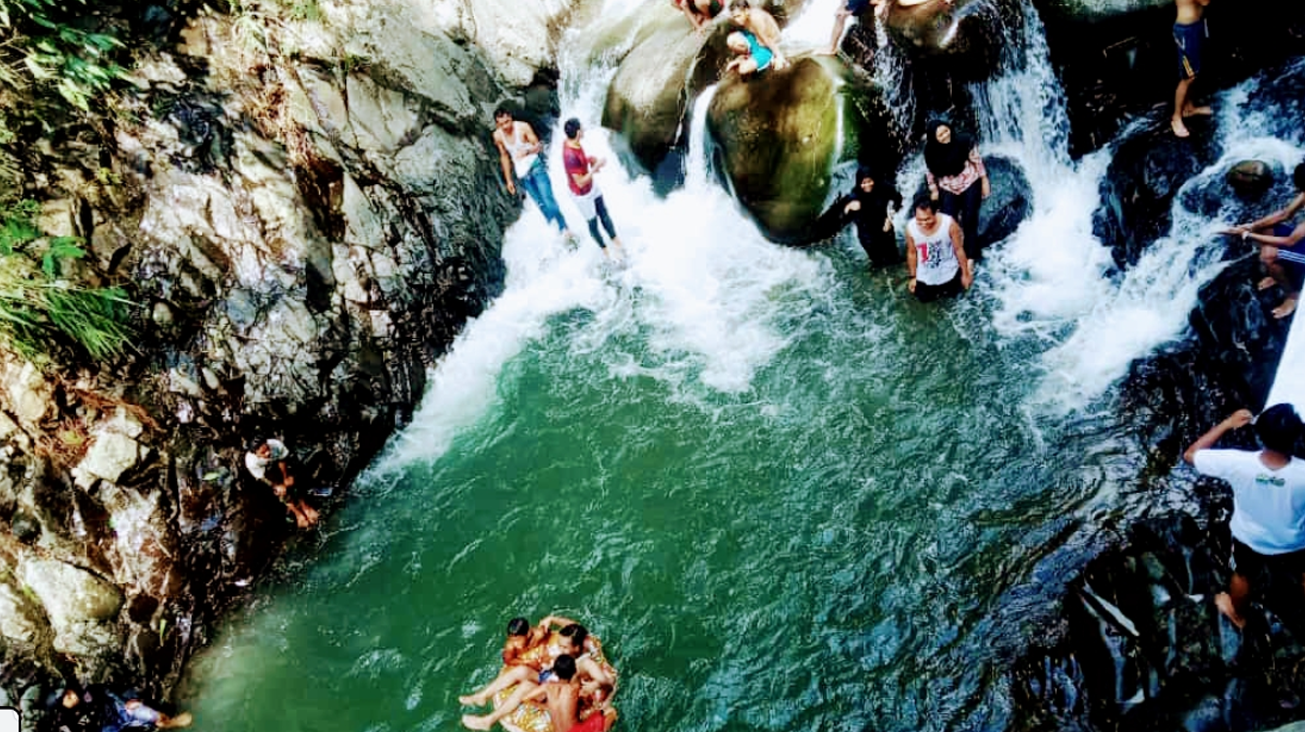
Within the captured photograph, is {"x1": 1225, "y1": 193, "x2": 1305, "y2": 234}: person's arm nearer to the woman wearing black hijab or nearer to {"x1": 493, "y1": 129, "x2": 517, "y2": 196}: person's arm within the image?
the woman wearing black hijab

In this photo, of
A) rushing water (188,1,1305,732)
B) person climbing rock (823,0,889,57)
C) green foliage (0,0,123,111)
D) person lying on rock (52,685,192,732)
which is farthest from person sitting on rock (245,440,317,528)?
person climbing rock (823,0,889,57)

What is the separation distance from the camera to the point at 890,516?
21.9 feet

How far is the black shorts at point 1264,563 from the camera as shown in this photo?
457 centimetres

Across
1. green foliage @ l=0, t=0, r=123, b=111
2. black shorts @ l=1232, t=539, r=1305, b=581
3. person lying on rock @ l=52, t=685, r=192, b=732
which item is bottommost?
black shorts @ l=1232, t=539, r=1305, b=581

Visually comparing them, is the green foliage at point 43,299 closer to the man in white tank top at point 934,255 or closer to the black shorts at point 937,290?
the man in white tank top at point 934,255

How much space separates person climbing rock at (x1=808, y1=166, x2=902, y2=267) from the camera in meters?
8.48

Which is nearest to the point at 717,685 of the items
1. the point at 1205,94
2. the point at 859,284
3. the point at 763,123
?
the point at 859,284

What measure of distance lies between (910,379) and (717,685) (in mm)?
3457

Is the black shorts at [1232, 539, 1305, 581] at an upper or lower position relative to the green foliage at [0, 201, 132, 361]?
lower

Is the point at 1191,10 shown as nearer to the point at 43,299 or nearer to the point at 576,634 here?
the point at 576,634

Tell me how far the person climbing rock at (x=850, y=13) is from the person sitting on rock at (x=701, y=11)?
2.08 meters

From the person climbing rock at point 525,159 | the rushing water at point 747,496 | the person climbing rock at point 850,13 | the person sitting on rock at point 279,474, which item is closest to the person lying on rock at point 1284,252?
the rushing water at point 747,496

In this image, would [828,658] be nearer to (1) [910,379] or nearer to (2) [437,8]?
(1) [910,379]

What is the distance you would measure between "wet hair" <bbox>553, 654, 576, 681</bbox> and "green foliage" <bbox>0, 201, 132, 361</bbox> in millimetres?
5285
